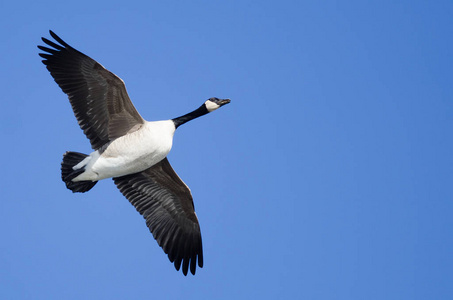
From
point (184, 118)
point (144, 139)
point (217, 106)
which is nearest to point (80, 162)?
point (144, 139)

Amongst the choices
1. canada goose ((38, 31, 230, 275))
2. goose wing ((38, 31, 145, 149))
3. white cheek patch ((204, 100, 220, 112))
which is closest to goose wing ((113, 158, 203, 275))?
canada goose ((38, 31, 230, 275))

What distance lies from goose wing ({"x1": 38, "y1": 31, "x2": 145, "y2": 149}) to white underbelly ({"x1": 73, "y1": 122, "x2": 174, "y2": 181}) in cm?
34

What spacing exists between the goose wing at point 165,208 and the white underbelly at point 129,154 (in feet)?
4.10

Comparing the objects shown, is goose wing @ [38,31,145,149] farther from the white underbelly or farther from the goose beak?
the goose beak

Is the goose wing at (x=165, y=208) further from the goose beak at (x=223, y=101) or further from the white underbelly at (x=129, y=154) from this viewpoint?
the goose beak at (x=223, y=101)

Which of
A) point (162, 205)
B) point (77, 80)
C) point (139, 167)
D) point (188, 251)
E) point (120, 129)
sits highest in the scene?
point (77, 80)

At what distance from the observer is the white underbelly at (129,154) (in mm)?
12445

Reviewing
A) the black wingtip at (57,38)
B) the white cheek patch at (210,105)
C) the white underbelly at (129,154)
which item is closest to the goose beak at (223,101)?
the white cheek patch at (210,105)

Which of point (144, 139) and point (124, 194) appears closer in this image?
point (144, 139)

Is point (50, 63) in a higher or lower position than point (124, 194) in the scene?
higher

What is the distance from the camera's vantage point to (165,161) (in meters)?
13.7

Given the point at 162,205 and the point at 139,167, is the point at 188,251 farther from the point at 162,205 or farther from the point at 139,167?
the point at 139,167

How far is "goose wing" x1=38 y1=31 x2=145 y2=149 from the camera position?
1239cm

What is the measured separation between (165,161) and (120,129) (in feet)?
4.56
